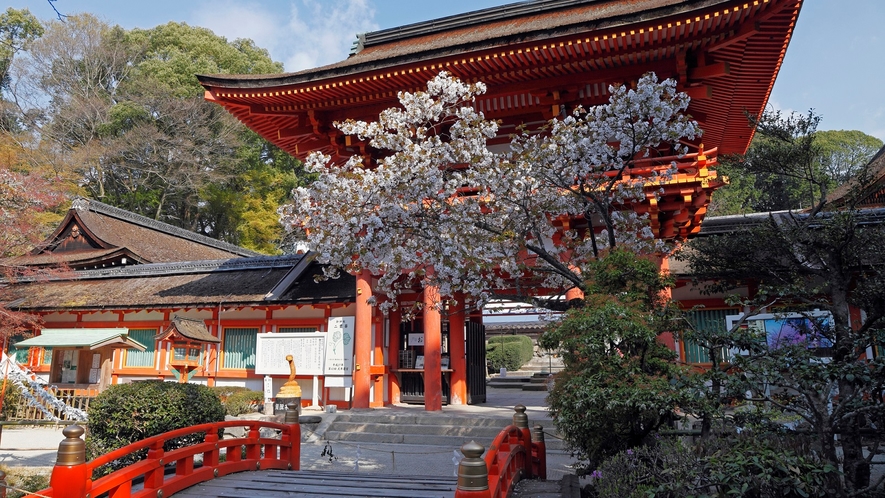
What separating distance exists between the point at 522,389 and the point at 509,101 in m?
16.1

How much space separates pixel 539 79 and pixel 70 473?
10016 millimetres

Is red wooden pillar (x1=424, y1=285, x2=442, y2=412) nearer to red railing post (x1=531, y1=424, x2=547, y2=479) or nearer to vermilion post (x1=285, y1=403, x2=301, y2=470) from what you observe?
vermilion post (x1=285, y1=403, x2=301, y2=470)

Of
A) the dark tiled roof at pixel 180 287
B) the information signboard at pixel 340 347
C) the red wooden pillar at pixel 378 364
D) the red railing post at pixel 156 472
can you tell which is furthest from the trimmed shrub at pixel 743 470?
the dark tiled roof at pixel 180 287

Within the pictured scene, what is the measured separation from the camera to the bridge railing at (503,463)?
4.79 metres

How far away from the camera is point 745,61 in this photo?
1142cm

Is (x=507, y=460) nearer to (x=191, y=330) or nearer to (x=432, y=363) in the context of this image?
(x=432, y=363)

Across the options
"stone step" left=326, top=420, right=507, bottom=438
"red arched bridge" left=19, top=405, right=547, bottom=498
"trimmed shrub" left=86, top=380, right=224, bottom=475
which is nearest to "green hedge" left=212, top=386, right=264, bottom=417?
"stone step" left=326, top=420, right=507, bottom=438

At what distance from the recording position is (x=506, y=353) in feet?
104

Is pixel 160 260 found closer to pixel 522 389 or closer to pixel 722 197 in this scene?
pixel 522 389

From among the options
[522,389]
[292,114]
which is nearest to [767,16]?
[292,114]

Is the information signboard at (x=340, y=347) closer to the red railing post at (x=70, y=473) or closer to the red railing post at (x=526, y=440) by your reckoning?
the red railing post at (x=526, y=440)

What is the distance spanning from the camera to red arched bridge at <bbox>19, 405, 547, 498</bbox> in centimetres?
532

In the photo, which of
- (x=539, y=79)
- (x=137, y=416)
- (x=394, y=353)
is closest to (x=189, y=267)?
(x=394, y=353)

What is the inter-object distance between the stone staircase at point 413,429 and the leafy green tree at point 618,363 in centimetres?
467
